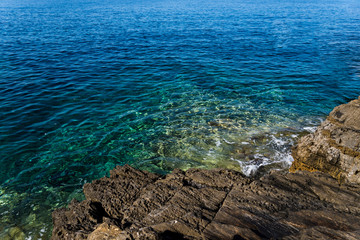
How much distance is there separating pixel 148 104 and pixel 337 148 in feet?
43.1

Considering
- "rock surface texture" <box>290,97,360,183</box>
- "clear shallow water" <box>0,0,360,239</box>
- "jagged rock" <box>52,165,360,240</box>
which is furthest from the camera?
"clear shallow water" <box>0,0,360,239</box>

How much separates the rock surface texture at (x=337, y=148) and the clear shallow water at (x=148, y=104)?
1750mm

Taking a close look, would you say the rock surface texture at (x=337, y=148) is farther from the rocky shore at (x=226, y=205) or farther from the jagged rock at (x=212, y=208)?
the jagged rock at (x=212, y=208)

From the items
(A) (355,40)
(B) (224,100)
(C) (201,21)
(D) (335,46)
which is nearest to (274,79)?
(B) (224,100)

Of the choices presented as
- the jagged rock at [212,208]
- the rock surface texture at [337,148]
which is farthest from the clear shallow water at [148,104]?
the jagged rock at [212,208]

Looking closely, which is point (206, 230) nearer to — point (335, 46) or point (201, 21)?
point (335, 46)

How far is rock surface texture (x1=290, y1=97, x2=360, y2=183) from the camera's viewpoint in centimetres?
993

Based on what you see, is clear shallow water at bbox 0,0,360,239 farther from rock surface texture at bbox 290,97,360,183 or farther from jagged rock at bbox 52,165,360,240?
jagged rock at bbox 52,165,360,240

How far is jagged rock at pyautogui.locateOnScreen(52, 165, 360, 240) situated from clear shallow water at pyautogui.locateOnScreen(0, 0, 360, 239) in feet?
10.0

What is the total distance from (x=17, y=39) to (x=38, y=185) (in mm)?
34594

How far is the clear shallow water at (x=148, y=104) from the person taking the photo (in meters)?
12.8

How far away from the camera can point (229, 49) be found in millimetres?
33750

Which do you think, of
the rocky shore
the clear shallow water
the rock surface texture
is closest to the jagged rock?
the rocky shore

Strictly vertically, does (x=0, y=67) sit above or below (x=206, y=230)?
below
